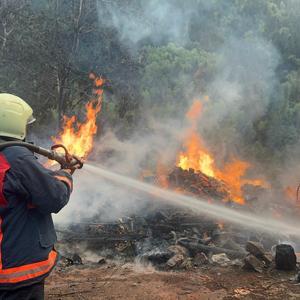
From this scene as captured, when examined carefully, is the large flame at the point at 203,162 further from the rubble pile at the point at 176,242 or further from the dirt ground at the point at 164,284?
the dirt ground at the point at 164,284

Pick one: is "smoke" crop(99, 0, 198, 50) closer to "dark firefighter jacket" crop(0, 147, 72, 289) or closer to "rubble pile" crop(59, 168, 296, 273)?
"rubble pile" crop(59, 168, 296, 273)

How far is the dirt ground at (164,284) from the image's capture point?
19.1 ft

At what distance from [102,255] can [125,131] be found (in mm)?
9464

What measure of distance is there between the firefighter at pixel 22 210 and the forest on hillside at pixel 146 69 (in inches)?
542

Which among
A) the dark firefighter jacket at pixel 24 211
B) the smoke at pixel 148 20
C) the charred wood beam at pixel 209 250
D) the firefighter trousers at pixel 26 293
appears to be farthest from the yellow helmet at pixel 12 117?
the smoke at pixel 148 20

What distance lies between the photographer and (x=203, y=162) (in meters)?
14.9

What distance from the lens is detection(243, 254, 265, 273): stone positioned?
6.99 m

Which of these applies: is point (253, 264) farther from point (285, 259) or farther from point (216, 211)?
point (216, 211)

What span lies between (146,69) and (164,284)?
1425 cm

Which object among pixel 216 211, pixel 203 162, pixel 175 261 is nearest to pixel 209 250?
pixel 175 261

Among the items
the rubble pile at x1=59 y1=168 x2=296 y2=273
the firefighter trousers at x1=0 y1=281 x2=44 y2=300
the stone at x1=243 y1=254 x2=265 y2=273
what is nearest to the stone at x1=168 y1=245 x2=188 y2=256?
the rubble pile at x1=59 y1=168 x2=296 y2=273

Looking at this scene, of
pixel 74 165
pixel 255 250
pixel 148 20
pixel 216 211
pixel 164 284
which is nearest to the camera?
pixel 74 165

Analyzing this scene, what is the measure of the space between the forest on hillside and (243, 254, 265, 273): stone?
9.59 metres

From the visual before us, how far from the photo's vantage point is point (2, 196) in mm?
2615
